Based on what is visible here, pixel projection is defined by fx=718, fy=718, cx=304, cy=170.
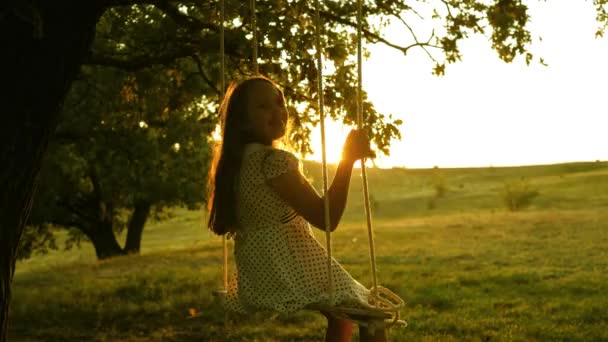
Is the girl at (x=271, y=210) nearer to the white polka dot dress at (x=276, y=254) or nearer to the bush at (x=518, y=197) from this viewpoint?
the white polka dot dress at (x=276, y=254)

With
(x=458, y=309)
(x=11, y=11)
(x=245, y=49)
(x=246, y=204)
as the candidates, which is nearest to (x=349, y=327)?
(x=246, y=204)

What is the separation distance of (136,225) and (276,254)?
22.6 meters

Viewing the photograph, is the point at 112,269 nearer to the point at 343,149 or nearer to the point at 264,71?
the point at 264,71

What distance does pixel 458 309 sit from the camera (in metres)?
9.04

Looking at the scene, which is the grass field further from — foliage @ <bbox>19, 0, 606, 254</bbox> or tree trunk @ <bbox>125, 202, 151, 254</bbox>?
tree trunk @ <bbox>125, 202, 151, 254</bbox>

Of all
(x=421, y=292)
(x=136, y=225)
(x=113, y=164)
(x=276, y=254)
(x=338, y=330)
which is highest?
(x=113, y=164)

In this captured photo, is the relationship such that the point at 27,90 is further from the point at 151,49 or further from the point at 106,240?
the point at 106,240

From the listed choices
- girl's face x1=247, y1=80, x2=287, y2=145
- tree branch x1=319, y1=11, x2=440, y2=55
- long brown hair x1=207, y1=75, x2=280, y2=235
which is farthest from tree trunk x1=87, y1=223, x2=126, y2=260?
girl's face x1=247, y1=80, x2=287, y2=145

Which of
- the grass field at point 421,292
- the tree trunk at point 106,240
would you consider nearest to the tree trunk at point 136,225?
the tree trunk at point 106,240

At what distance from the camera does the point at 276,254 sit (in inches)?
125

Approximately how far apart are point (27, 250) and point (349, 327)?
22103 mm

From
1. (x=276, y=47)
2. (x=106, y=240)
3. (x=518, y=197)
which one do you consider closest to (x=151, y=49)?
(x=276, y=47)

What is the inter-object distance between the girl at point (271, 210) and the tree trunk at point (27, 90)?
1262mm

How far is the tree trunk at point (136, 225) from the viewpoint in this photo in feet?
79.6
